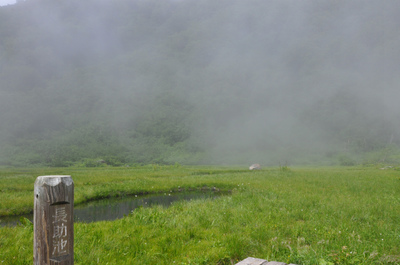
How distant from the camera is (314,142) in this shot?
148375 millimetres

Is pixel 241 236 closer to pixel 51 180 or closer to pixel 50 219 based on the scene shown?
pixel 50 219

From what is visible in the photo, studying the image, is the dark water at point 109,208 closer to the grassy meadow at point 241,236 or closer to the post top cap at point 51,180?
the grassy meadow at point 241,236

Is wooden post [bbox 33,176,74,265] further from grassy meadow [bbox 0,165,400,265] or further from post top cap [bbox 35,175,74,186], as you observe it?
grassy meadow [bbox 0,165,400,265]

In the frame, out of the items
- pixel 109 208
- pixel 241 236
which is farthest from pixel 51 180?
pixel 109 208

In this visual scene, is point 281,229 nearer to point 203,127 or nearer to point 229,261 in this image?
point 229,261

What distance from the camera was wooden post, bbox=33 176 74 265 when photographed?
312cm

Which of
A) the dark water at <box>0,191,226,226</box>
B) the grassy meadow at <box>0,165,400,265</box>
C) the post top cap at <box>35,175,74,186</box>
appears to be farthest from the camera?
the dark water at <box>0,191,226,226</box>

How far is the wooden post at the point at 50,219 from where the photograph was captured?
10.3 ft

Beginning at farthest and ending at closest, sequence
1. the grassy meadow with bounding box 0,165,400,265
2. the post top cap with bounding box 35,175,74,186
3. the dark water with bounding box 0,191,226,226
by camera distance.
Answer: the dark water with bounding box 0,191,226,226, the grassy meadow with bounding box 0,165,400,265, the post top cap with bounding box 35,175,74,186

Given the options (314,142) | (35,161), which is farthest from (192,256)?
(314,142)

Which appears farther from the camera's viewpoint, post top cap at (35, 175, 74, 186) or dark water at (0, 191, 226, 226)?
dark water at (0, 191, 226, 226)

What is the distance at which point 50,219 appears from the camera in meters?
3.14

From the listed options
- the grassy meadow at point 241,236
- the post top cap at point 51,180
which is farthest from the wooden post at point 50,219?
the grassy meadow at point 241,236

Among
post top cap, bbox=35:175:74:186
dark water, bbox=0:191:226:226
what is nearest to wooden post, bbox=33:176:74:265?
post top cap, bbox=35:175:74:186
